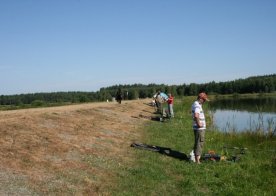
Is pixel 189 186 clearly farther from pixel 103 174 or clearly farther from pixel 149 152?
pixel 149 152

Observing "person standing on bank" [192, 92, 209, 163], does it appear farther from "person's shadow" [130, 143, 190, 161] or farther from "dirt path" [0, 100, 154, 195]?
"dirt path" [0, 100, 154, 195]

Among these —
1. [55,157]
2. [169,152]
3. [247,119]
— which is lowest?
[247,119]

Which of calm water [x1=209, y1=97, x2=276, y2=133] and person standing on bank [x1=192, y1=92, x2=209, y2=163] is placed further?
calm water [x1=209, y1=97, x2=276, y2=133]

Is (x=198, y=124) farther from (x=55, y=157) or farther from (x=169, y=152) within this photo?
(x=55, y=157)

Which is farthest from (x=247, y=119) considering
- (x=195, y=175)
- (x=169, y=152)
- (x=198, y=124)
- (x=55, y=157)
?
(x=55, y=157)

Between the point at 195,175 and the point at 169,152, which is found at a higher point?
the point at 169,152

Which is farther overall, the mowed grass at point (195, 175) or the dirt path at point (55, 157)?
the mowed grass at point (195, 175)

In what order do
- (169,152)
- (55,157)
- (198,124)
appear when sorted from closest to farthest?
(55,157) → (198,124) → (169,152)

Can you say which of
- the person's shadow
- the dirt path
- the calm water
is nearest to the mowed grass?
the person's shadow

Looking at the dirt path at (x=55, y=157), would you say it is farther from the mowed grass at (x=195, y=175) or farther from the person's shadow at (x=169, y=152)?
the person's shadow at (x=169, y=152)

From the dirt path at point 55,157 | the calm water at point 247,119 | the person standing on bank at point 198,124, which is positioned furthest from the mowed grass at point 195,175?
the calm water at point 247,119

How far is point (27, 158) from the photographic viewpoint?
12.1 m

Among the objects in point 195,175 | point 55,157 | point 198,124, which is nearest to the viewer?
point 195,175

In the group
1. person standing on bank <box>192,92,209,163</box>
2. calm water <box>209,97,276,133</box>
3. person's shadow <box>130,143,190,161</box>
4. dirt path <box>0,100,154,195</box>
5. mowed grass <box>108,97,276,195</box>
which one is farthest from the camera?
calm water <box>209,97,276,133</box>
